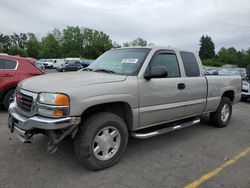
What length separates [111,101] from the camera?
3.44 m

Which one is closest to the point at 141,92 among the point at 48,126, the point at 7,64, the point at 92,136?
the point at 92,136

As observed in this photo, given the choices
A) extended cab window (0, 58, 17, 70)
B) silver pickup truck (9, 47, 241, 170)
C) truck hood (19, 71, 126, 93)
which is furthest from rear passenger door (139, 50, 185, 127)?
extended cab window (0, 58, 17, 70)

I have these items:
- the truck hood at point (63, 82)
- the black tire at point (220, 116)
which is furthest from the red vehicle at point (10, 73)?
the black tire at point (220, 116)

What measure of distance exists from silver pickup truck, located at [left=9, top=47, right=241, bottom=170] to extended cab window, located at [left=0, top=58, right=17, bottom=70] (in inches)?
136

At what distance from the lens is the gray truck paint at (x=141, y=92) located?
10.4ft

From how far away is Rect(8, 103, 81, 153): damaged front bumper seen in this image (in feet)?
9.82

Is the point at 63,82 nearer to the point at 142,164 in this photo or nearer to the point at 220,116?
the point at 142,164

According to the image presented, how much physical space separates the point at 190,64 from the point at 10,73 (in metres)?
4.96

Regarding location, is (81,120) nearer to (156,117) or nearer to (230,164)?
(156,117)

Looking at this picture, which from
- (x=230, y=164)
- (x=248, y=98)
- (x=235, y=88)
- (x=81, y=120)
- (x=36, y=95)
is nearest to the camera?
(x=36, y=95)

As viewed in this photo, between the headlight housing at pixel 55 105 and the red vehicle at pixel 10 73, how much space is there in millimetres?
4225

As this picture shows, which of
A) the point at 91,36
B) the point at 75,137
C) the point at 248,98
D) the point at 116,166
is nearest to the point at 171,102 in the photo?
the point at 116,166

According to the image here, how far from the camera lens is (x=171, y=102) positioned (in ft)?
14.2

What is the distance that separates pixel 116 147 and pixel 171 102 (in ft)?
4.46
